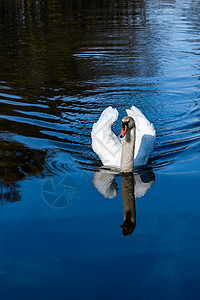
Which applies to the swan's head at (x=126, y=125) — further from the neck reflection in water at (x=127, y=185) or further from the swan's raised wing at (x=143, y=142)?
the neck reflection in water at (x=127, y=185)

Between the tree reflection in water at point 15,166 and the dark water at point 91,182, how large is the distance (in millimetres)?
21

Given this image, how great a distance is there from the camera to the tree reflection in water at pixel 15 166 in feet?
24.3

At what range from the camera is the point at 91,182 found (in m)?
7.61

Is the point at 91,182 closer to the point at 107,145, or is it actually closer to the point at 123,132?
the point at 107,145

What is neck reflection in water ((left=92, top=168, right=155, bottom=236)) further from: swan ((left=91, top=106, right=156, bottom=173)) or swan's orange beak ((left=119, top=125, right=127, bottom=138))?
swan's orange beak ((left=119, top=125, right=127, bottom=138))

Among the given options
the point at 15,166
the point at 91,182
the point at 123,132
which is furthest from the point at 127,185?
the point at 15,166

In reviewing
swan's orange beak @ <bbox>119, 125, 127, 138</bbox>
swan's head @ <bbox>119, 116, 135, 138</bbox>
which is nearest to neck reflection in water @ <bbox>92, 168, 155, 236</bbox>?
swan's head @ <bbox>119, 116, 135, 138</bbox>

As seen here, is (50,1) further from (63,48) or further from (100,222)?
(100,222)

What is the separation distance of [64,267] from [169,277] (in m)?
1.29

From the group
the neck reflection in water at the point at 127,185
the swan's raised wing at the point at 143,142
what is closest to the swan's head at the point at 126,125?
the swan's raised wing at the point at 143,142

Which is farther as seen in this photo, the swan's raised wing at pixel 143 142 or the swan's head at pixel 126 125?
the swan's raised wing at pixel 143 142

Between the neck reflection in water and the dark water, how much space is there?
0.02 metres

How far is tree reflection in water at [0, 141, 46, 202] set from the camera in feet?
24.3

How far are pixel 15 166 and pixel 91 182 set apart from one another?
1.53 meters
